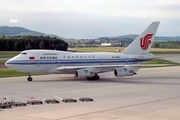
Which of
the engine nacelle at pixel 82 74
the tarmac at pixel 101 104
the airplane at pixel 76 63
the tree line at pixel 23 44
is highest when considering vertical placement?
the tree line at pixel 23 44

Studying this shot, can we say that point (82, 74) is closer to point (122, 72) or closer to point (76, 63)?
point (76, 63)

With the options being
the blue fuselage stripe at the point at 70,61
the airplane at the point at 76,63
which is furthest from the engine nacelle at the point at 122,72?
the blue fuselage stripe at the point at 70,61

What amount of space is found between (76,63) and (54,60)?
2.59 m

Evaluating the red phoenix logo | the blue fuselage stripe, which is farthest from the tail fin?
the blue fuselage stripe

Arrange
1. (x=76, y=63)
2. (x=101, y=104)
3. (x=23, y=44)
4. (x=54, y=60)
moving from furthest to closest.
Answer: (x=23, y=44) < (x=76, y=63) < (x=54, y=60) < (x=101, y=104)

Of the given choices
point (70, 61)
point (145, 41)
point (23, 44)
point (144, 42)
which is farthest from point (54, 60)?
point (23, 44)

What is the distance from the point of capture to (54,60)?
133ft

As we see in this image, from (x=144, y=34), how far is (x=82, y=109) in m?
24.4

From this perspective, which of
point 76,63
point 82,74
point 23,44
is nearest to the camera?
point 82,74

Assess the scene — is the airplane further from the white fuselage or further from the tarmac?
the tarmac

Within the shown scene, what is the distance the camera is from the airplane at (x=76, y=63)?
39.6 m

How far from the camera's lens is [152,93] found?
29.4m

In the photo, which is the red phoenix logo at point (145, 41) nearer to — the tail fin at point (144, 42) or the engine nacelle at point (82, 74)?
the tail fin at point (144, 42)

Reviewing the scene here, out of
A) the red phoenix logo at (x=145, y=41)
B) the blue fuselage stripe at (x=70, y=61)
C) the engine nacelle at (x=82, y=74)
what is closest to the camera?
the engine nacelle at (x=82, y=74)
